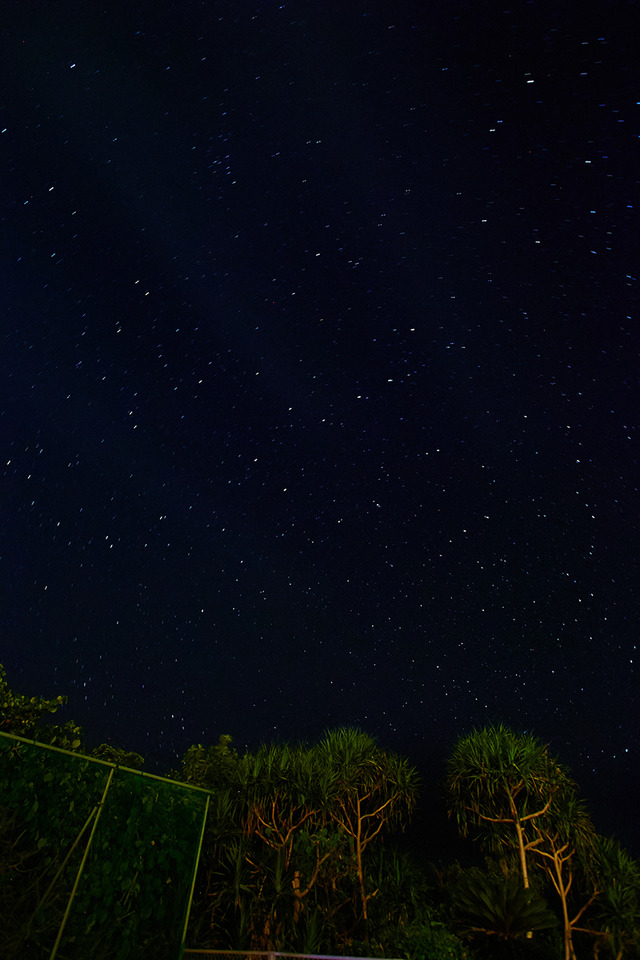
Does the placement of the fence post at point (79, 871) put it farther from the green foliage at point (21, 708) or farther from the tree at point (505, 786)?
the tree at point (505, 786)

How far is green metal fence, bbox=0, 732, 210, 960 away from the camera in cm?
373

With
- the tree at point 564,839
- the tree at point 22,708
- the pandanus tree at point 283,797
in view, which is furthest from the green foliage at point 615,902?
the tree at point 22,708

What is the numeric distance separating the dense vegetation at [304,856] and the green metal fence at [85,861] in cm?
1

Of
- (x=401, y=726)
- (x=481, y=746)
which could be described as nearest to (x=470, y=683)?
(x=401, y=726)

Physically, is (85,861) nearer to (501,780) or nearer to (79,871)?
(79,871)

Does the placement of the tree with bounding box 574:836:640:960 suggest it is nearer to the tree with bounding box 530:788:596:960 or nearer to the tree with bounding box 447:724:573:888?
the tree with bounding box 530:788:596:960

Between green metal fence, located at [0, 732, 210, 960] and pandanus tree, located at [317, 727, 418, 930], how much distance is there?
29.5 ft

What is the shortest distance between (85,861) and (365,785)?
1160cm

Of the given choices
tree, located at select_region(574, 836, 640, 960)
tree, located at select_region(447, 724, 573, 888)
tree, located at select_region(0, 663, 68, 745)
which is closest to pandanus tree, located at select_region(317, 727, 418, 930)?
tree, located at select_region(447, 724, 573, 888)

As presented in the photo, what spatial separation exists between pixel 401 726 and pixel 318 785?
31.1 feet

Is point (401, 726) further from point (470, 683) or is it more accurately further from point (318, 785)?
point (318, 785)

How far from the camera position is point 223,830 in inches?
459

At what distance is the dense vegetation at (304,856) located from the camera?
406 centimetres

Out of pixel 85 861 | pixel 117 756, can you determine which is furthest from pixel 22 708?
pixel 117 756
